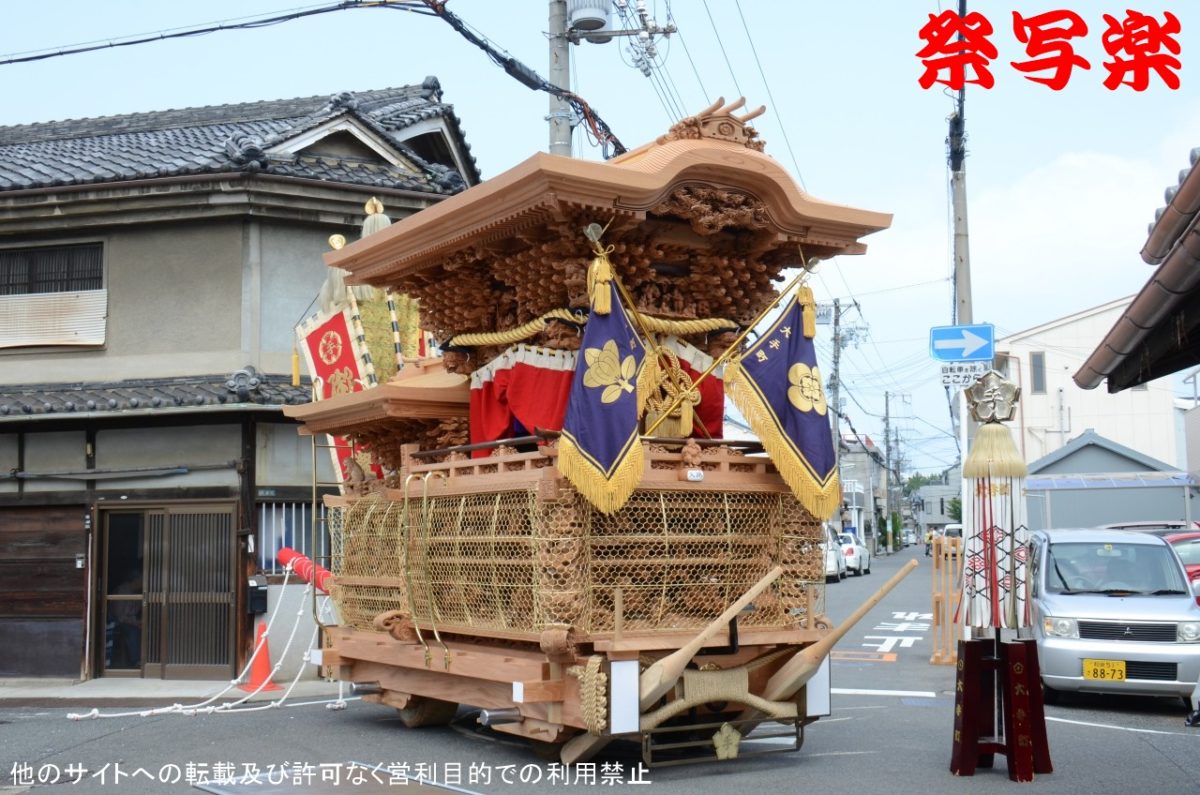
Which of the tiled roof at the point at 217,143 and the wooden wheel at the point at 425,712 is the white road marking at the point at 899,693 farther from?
the tiled roof at the point at 217,143

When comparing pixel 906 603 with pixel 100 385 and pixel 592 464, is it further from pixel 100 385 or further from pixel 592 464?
pixel 592 464

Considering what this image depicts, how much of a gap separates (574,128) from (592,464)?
7876mm

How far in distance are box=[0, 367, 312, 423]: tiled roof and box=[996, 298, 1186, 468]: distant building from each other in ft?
109

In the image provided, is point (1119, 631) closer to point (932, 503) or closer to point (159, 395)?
point (159, 395)

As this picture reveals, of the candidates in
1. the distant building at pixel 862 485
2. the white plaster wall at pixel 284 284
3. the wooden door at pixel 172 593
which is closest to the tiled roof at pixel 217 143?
the white plaster wall at pixel 284 284

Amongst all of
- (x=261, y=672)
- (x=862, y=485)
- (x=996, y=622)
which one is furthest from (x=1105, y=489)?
(x=862, y=485)

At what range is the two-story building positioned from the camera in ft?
50.5

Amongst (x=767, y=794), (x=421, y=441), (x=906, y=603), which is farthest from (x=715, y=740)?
(x=906, y=603)

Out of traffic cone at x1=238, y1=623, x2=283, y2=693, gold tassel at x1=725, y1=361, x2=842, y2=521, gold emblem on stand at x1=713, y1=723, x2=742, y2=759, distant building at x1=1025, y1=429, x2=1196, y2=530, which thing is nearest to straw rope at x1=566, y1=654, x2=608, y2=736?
gold emblem on stand at x1=713, y1=723, x2=742, y2=759

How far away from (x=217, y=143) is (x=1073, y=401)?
34.9 meters

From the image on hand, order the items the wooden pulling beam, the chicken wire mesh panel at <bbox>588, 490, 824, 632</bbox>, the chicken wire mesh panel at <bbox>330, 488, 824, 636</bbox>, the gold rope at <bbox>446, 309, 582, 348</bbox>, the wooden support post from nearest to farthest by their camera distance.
A: the wooden support post
the wooden pulling beam
the chicken wire mesh panel at <bbox>330, 488, 824, 636</bbox>
the chicken wire mesh panel at <bbox>588, 490, 824, 632</bbox>
the gold rope at <bbox>446, 309, 582, 348</bbox>

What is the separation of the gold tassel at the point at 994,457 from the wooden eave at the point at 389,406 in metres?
4.63

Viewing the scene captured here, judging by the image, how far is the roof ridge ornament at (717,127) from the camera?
30.8 ft

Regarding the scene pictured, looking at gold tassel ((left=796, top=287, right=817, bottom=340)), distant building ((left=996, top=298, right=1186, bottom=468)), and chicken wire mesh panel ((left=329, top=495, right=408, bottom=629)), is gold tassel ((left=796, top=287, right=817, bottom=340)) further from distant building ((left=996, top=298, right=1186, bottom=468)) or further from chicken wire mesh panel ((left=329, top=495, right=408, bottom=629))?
distant building ((left=996, top=298, right=1186, bottom=468))
